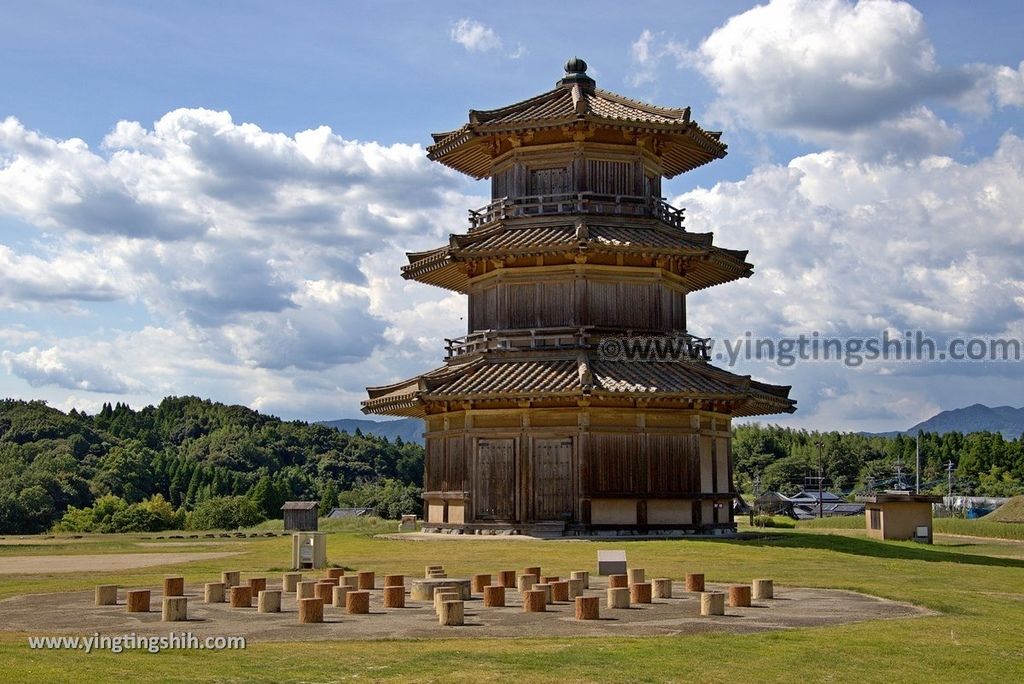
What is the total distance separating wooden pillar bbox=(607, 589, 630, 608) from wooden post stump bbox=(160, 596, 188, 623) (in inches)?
302

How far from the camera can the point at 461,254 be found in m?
42.1

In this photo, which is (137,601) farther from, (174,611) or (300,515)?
(300,515)

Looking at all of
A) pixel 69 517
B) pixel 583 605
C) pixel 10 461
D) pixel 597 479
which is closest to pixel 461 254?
pixel 597 479

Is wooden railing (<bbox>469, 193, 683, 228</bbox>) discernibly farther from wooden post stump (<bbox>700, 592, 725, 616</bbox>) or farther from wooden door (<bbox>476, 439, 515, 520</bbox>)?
wooden post stump (<bbox>700, 592, 725, 616</bbox>)

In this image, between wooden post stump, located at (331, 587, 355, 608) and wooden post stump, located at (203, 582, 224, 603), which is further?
wooden post stump, located at (203, 582, 224, 603)

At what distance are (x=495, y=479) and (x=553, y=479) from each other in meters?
2.17

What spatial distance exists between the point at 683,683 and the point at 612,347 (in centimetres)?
2840

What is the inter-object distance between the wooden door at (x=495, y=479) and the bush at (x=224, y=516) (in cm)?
3891

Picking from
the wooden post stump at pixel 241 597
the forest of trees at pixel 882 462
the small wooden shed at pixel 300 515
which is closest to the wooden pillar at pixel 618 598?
the wooden post stump at pixel 241 597

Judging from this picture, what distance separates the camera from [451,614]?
18969 millimetres

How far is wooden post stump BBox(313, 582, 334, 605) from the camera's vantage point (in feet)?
72.2

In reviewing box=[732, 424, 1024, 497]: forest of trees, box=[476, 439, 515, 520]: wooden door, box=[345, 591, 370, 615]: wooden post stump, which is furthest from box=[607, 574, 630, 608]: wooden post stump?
box=[732, 424, 1024, 497]: forest of trees

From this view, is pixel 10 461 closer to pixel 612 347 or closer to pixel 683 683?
pixel 612 347

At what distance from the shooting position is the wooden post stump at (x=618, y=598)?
2142cm
